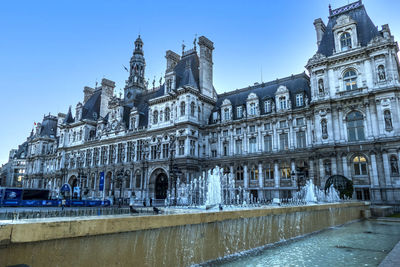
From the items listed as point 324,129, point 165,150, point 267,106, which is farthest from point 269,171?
point 165,150

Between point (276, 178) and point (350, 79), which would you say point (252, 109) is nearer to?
point (276, 178)

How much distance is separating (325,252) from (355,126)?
1050 inches

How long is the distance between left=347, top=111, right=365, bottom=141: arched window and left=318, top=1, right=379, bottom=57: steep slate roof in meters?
8.96

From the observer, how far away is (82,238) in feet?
16.5

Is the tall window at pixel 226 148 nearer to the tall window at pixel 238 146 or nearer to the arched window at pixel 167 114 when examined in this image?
the tall window at pixel 238 146

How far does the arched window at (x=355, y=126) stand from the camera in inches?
1265

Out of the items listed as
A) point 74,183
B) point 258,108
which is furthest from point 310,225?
point 74,183

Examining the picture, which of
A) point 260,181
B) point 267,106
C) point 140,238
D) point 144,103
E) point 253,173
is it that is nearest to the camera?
point 140,238

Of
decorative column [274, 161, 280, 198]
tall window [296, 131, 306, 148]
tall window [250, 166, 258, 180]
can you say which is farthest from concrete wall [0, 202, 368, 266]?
tall window [250, 166, 258, 180]

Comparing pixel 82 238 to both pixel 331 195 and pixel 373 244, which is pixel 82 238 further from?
pixel 331 195

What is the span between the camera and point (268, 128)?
40781mm

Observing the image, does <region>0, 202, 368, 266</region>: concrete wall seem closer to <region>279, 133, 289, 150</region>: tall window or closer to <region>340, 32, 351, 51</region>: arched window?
<region>279, 133, 289, 150</region>: tall window

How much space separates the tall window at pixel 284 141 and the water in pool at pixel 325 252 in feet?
82.4

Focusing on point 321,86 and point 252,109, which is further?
point 252,109
